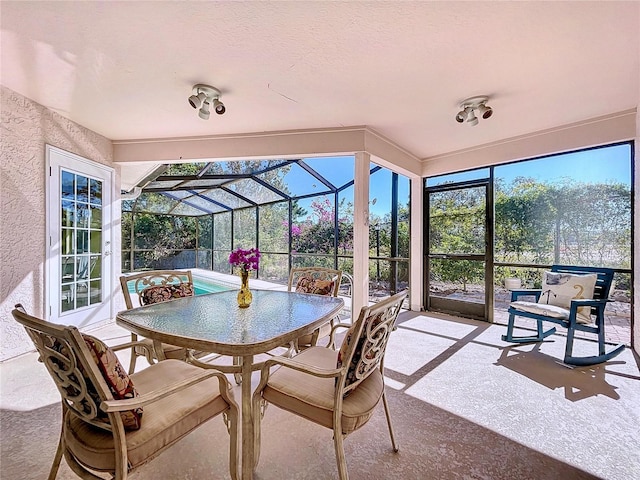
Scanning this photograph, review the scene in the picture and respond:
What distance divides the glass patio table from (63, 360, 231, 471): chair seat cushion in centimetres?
17

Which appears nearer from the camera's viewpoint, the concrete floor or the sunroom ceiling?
the concrete floor

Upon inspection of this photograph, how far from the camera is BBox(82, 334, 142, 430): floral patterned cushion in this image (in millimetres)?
965

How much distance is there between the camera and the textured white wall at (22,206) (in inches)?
103

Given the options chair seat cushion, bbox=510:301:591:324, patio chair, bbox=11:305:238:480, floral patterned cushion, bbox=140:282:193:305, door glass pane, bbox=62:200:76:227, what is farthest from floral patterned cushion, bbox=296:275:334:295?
door glass pane, bbox=62:200:76:227

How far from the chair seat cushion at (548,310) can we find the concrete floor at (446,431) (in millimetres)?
410

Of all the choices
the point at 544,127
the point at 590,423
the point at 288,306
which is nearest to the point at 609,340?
the point at 590,423

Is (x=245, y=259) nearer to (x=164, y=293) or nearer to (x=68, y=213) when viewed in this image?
(x=164, y=293)

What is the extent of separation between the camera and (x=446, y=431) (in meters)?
1.74

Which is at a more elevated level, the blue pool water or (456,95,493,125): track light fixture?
(456,95,493,125): track light fixture

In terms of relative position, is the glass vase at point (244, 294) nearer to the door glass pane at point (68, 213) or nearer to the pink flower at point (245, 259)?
the pink flower at point (245, 259)

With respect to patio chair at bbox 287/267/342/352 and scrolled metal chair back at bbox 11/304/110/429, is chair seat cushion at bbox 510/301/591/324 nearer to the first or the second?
patio chair at bbox 287/267/342/352

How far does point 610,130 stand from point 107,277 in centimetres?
604

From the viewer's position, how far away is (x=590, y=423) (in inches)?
71.2

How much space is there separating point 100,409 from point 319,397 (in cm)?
82
